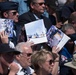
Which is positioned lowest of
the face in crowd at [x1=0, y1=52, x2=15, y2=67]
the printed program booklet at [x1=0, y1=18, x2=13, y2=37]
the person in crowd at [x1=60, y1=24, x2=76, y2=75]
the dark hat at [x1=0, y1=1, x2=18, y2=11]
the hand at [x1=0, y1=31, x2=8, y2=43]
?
the person in crowd at [x1=60, y1=24, x2=76, y2=75]

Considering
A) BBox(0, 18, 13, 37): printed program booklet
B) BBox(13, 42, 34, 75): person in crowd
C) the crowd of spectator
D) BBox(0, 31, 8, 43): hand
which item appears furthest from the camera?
BBox(0, 18, 13, 37): printed program booklet

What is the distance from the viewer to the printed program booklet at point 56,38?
5.88 metres

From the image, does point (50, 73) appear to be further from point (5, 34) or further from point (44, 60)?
point (5, 34)

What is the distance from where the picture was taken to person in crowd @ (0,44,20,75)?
482 cm

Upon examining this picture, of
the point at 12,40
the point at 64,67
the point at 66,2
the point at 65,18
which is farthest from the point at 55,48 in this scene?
the point at 66,2

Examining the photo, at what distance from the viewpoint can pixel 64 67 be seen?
584 centimetres

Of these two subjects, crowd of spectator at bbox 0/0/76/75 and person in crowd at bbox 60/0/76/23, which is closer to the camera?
crowd of spectator at bbox 0/0/76/75

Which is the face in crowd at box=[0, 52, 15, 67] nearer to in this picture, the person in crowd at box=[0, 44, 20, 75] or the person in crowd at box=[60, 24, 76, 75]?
the person in crowd at box=[0, 44, 20, 75]

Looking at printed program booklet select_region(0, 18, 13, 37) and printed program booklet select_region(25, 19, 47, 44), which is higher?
printed program booklet select_region(0, 18, 13, 37)

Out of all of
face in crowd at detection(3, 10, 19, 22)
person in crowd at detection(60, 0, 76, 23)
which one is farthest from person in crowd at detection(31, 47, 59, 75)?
person in crowd at detection(60, 0, 76, 23)

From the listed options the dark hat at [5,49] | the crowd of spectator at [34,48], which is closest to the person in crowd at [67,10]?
the crowd of spectator at [34,48]

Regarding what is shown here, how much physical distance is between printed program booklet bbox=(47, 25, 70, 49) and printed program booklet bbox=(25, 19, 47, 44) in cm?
10

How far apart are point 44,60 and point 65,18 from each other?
269cm

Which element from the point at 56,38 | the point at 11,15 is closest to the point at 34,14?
the point at 11,15
